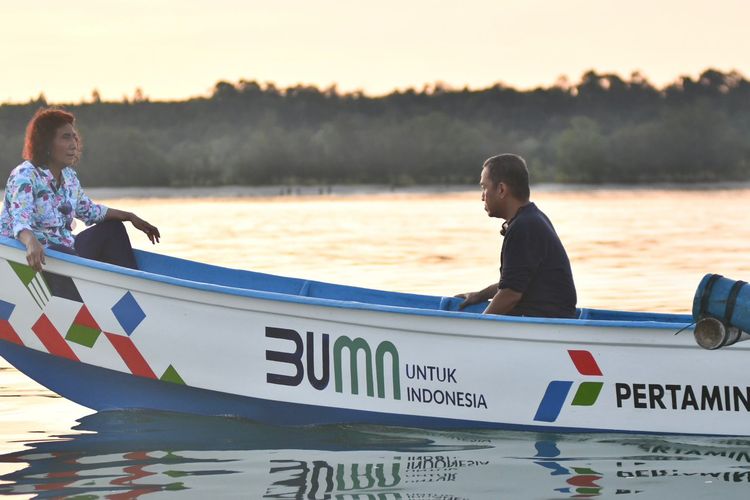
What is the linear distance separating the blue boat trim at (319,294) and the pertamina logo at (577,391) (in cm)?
22

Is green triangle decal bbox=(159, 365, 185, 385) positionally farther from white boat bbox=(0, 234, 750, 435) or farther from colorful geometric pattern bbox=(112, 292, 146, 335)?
colorful geometric pattern bbox=(112, 292, 146, 335)

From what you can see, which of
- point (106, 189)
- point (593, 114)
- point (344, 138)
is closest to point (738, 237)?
point (106, 189)

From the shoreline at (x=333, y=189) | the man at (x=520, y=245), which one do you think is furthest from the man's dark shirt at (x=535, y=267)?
the shoreline at (x=333, y=189)

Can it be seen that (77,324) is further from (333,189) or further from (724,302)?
(333,189)

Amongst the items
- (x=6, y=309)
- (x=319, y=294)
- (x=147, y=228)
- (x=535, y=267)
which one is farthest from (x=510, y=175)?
(x=6, y=309)

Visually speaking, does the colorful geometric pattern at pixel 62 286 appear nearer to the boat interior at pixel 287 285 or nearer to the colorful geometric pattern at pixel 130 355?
the colorful geometric pattern at pixel 130 355

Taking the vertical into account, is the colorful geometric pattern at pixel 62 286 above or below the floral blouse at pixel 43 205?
below

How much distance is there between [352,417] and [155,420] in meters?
1.37

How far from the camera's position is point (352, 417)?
24.3 feet

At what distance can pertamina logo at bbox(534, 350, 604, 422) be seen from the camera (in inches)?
269

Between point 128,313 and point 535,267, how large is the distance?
2.44 meters

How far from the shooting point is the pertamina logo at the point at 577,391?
682 cm

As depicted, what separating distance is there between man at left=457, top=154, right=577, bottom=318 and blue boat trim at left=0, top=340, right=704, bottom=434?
694 mm

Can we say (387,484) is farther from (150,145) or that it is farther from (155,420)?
(150,145)
